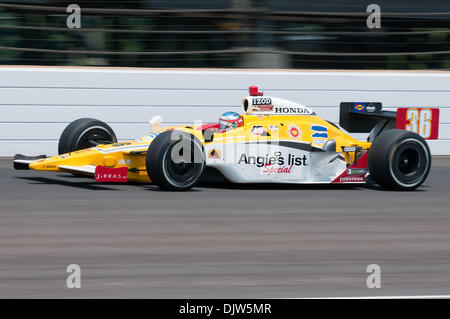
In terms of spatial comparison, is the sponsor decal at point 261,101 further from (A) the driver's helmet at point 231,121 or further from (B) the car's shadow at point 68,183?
(B) the car's shadow at point 68,183

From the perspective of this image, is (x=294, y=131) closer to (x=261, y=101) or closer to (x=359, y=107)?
(x=261, y=101)

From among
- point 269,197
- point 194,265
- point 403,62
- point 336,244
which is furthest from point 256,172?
point 403,62

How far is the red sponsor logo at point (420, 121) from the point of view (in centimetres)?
854

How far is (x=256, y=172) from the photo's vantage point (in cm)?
791

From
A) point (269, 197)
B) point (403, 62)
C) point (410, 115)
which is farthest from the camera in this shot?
point (403, 62)

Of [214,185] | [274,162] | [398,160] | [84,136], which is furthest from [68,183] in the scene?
[398,160]

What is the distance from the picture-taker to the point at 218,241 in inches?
209

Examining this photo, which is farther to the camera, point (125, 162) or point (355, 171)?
point (355, 171)

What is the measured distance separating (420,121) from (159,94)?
402 cm

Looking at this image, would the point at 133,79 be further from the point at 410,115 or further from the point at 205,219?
the point at 205,219

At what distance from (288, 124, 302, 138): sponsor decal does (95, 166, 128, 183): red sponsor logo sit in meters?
1.72

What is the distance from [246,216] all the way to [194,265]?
1.77m

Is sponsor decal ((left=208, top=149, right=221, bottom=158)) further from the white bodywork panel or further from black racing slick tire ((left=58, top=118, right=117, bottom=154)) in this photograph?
black racing slick tire ((left=58, top=118, right=117, bottom=154))

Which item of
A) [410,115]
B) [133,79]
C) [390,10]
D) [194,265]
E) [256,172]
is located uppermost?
[390,10]
